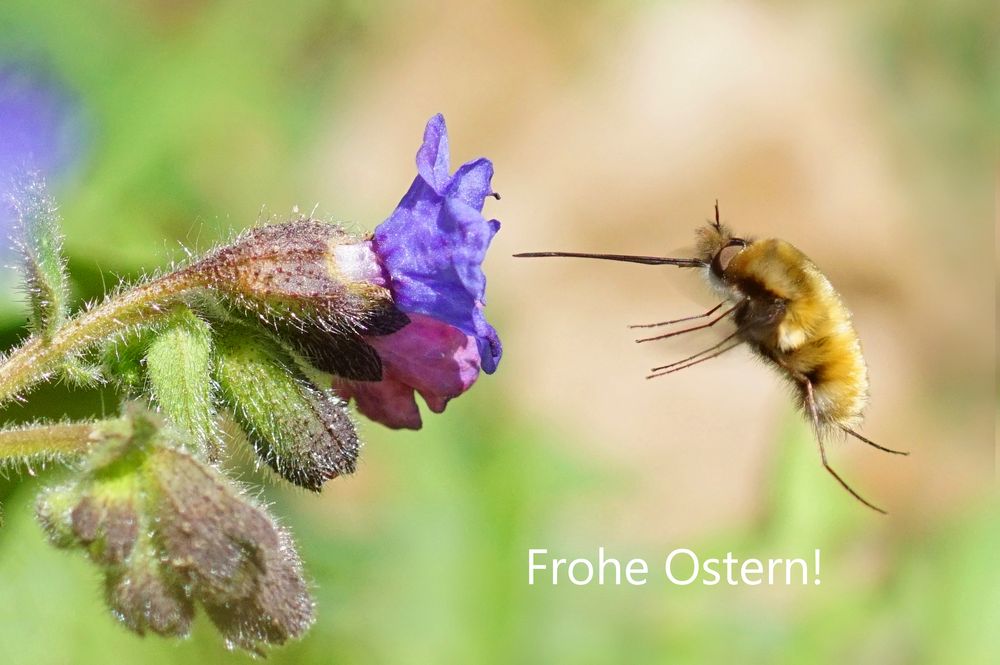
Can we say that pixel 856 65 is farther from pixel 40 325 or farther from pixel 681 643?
pixel 40 325

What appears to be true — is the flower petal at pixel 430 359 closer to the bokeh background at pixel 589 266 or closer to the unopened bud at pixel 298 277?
the unopened bud at pixel 298 277

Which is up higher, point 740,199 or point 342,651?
point 740,199

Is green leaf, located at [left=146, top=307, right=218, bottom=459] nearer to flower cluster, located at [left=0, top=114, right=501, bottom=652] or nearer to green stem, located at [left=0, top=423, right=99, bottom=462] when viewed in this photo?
flower cluster, located at [left=0, top=114, right=501, bottom=652]

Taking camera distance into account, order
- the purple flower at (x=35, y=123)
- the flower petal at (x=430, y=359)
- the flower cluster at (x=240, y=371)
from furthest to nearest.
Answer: the purple flower at (x=35, y=123), the flower petal at (x=430, y=359), the flower cluster at (x=240, y=371)

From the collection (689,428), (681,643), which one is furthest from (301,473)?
(689,428)

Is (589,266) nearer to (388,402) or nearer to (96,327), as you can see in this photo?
(388,402)

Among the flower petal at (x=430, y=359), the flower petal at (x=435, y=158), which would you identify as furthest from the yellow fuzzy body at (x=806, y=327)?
the flower petal at (x=435, y=158)
